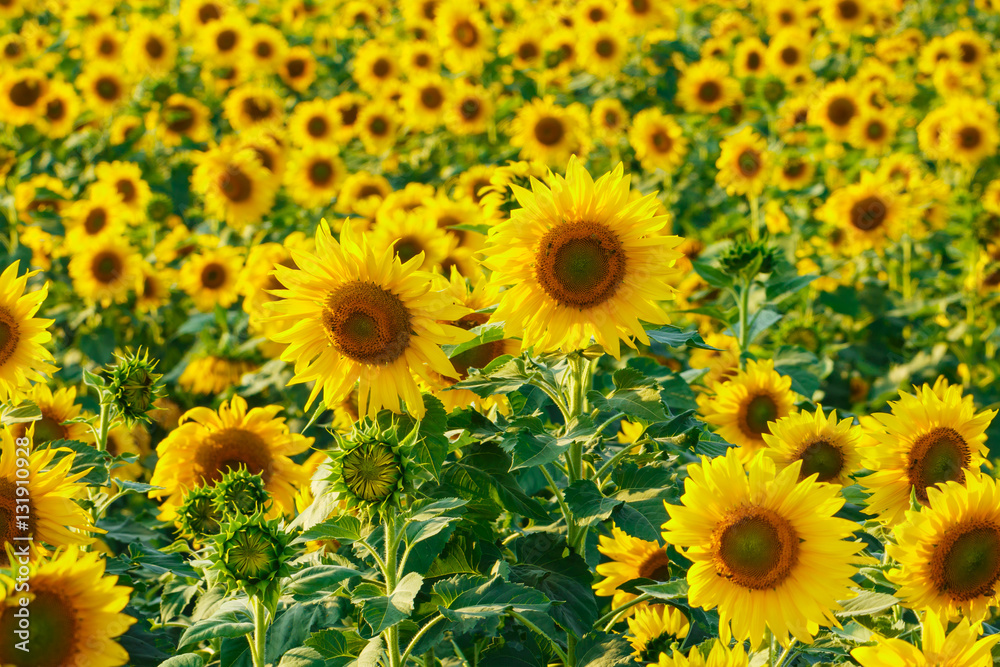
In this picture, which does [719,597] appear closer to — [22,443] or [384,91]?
[22,443]

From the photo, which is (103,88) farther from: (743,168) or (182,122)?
(743,168)

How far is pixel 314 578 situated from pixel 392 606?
0.15 meters

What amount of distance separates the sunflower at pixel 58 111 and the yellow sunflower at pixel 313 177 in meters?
1.83

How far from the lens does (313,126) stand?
6.03 m

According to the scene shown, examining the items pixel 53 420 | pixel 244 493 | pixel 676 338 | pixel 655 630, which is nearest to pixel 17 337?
pixel 53 420

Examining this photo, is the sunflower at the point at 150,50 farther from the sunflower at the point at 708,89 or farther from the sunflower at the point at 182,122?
the sunflower at the point at 708,89

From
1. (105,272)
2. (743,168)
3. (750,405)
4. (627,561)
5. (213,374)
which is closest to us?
(627,561)

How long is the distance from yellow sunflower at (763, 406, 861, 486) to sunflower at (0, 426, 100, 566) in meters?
1.49

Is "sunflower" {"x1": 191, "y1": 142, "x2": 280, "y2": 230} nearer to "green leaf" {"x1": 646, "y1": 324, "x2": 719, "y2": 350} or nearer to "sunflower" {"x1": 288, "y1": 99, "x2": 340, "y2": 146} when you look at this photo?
"sunflower" {"x1": 288, "y1": 99, "x2": 340, "y2": 146}

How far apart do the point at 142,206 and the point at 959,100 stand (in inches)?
206

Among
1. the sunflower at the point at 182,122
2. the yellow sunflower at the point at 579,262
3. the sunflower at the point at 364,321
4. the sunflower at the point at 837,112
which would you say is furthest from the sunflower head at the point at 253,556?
the sunflower at the point at 837,112

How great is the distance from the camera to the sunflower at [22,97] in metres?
6.05

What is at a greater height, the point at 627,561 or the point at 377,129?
the point at 377,129

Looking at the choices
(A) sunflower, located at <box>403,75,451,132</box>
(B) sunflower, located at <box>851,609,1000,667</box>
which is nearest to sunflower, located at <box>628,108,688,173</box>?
(A) sunflower, located at <box>403,75,451,132</box>
